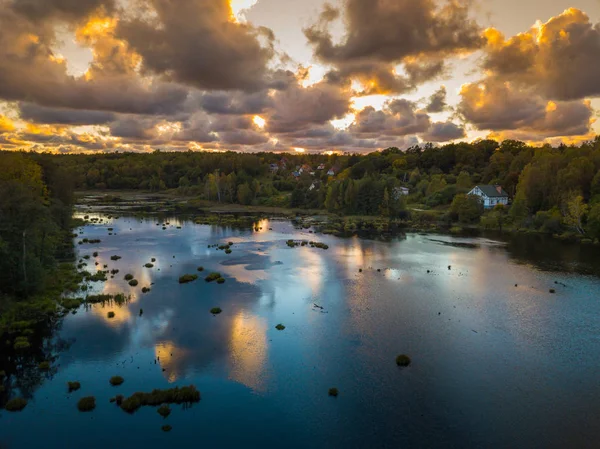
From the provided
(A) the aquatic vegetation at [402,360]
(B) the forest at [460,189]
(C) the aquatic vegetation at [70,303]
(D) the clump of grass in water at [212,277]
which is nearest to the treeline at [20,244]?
(C) the aquatic vegetation at [70,303]

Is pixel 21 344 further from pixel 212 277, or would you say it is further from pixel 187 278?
pixel 212 277

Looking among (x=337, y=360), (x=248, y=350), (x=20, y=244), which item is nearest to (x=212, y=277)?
(x=20, y=244)

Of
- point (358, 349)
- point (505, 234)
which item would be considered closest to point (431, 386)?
point (358, 349)

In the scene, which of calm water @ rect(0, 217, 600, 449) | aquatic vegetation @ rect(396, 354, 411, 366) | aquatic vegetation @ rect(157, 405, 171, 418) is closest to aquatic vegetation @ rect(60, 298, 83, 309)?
calm water @ rect(0, 217, 600, 449)

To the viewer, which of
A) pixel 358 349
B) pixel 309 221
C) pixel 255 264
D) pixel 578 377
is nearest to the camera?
pixel 578 377

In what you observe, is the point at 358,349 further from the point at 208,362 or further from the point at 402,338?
the point at 208,362

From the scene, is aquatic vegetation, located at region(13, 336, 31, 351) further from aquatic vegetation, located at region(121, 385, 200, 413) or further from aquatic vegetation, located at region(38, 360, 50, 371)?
aquatic vegetation, located at region(121, 385, 200, 413)
